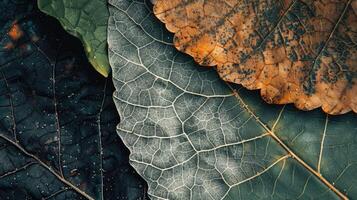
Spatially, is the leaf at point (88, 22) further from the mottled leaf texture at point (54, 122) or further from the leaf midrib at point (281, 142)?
the leaf midrib at point (281, 142)

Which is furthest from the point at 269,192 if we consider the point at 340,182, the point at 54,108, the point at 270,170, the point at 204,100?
the point at 54,108

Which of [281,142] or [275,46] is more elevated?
[275,46]

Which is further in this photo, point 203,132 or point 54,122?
point 54,122

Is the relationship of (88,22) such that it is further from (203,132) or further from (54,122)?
(203,132)

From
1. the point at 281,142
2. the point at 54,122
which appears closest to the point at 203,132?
the point at 281,142

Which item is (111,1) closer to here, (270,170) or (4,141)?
(4,141)

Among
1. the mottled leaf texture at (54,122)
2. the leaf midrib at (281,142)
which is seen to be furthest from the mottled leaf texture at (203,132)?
the mottled leaf texture at (54,122)
